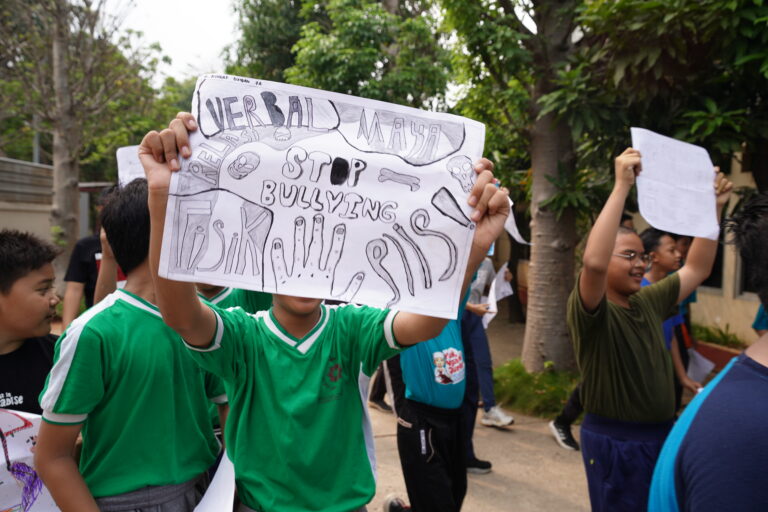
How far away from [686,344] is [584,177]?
2.14 m

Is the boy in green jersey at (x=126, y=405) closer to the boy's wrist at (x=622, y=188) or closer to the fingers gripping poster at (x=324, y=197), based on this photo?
the fingers gripping poster at (x=324, y=197)

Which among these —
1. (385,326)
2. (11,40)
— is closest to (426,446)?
(385,326)

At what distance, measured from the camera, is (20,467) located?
179 centimetres

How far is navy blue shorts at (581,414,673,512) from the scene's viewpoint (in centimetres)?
258

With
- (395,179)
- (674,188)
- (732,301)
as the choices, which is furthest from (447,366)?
(732,301)

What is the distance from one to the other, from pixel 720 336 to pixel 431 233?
7.65 m

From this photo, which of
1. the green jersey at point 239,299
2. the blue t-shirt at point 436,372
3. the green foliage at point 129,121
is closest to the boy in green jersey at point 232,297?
the green jersey at point 239,299

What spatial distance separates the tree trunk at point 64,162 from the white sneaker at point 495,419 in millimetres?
8072

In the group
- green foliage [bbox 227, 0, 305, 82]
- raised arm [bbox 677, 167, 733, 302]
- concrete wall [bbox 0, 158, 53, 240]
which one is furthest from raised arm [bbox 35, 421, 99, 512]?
green foliage [bbox 227, 0, 305, 82]

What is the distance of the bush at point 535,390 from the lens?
5.88 meters

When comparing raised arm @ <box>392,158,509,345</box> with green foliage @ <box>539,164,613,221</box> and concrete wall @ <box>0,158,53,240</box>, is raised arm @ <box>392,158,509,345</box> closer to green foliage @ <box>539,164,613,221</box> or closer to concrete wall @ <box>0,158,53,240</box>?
green foliage @ <box>539,164,613,221</box>

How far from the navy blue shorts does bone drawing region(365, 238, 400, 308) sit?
1.55m

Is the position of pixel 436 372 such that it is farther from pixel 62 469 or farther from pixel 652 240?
pixel 652 240

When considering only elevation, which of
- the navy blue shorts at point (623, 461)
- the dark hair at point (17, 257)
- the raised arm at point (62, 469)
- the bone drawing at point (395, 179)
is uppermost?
the bone drawing at point (395, 179)
